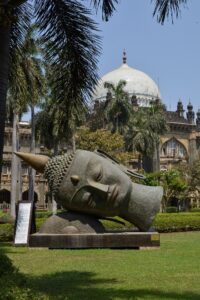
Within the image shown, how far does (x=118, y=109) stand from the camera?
4441cm

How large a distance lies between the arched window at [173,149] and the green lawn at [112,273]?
51.5m

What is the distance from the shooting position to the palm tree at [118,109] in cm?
4416

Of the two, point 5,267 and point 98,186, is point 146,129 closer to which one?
point 98,186

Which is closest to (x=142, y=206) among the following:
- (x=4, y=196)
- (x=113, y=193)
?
(x=113, y=193)

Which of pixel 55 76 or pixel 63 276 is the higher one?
pixel 55 76

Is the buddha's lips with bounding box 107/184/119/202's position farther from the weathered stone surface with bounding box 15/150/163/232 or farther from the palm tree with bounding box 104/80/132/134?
the palm tree with bounding box 104/80/132/134

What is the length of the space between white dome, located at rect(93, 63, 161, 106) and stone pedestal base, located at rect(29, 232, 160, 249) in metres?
51.9

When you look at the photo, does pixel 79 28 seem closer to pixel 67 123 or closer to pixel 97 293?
pixel 67 123

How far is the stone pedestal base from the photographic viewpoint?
13.7m

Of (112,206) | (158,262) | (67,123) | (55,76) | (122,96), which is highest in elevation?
(122,96)

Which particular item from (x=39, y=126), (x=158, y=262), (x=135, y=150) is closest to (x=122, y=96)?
(x=135, y=150)

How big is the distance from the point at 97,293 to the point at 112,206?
6.16 m

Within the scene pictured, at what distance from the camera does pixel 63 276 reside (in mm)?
9070

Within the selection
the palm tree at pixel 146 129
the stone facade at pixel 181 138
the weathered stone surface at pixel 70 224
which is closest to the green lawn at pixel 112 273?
the weathered stone surface at pixel 70 224
